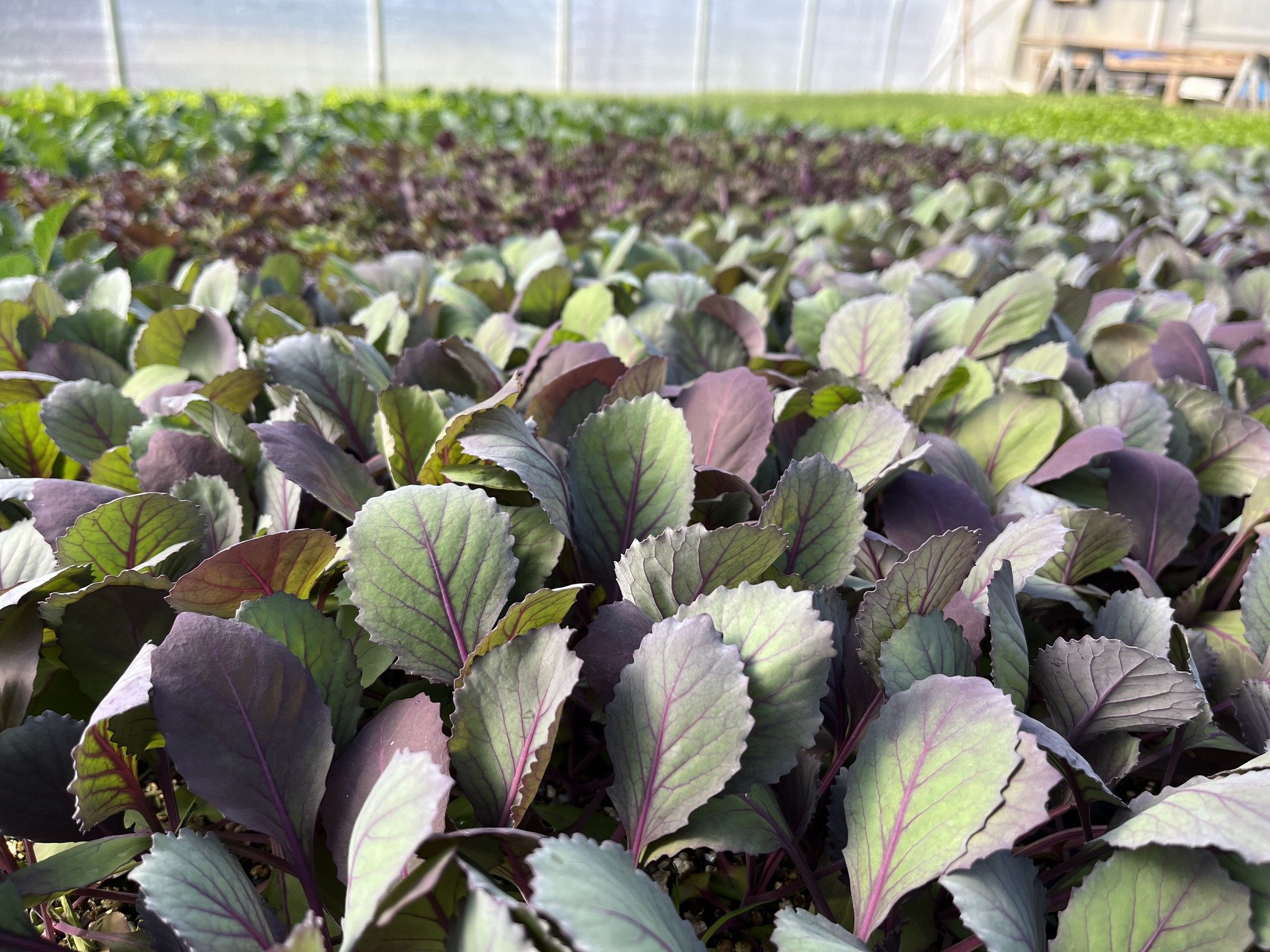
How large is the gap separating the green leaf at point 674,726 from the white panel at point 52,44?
12.5 metres

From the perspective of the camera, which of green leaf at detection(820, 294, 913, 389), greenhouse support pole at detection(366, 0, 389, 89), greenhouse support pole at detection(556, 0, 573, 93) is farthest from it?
greenhouse support pole at detection(556, 0, 573, 93)

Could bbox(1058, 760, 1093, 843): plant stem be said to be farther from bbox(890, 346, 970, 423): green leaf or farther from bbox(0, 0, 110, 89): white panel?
bbox(0, 0, 110, 89): white panel

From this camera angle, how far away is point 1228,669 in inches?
29.8

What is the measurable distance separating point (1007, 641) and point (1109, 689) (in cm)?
8

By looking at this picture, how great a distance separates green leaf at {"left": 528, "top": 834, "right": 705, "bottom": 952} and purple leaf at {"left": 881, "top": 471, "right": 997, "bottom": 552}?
→ 46 cm

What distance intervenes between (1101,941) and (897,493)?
431 mm

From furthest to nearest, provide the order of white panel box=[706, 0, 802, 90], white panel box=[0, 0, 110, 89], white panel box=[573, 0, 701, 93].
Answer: white panel box=[706, 0, 802, 90]
white panel box=[573, 0, 701, 93]
white panel box=[0, 0, 110, 89]

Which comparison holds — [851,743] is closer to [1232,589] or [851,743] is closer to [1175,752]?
[1175,752]

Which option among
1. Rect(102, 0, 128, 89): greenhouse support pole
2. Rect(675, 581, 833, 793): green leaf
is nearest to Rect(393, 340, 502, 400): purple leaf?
Rect(675, 581, 833, 793): green leaf

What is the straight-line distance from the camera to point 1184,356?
1.17 metres

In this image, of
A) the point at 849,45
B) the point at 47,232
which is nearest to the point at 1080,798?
the point at 47,232

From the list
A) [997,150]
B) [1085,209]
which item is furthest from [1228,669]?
[997,150]

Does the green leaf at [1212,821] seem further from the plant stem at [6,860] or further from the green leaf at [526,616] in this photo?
the plant stem at [6,860]

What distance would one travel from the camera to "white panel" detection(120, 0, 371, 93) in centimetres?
1160
